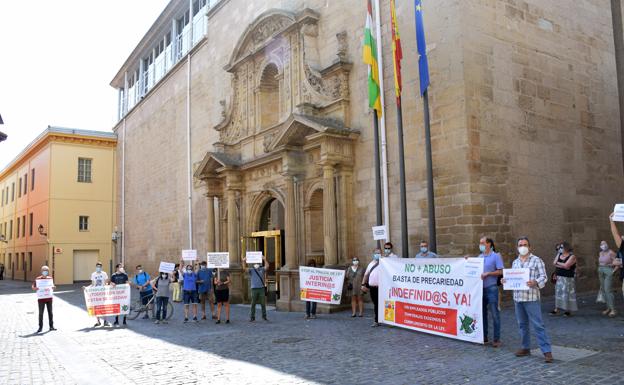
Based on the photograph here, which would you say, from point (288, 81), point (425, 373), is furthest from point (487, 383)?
point (288, 81)

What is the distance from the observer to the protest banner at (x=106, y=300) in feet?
44.9

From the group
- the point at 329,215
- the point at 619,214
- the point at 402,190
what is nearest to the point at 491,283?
the point at 619,214

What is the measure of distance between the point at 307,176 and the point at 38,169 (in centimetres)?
3169

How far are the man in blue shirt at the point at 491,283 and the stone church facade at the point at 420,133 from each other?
3124 millimetres

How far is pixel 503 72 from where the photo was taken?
42.2ft

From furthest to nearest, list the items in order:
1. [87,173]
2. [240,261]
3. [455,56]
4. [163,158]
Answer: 1. [87,173]
2. [163,158]
3. [240,261]
4. [455,56]

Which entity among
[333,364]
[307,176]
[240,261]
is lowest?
[333,364]

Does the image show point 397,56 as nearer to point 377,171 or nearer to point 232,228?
point 377,171

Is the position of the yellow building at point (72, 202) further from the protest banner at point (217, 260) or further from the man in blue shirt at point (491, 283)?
the man in blue shirt at point (491, 283)

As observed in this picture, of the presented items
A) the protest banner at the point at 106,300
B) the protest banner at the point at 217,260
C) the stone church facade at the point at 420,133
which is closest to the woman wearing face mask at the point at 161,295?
the protest banner at the point at 106,300

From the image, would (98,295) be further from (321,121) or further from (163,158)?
(163,158)

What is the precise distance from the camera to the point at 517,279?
741 centimetres

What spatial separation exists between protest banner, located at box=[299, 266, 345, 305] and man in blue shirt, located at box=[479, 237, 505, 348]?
452 cm

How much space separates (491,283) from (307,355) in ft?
10.0
